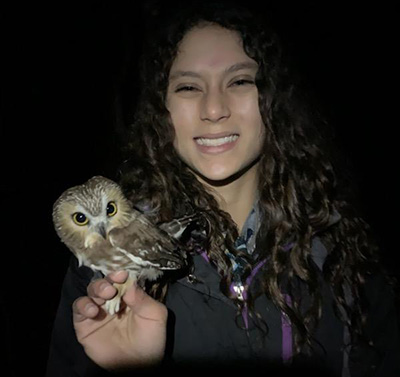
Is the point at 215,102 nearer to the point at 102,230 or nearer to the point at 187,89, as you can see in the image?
the point at 187,89

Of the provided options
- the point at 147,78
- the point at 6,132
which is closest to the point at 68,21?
the point at 6,132

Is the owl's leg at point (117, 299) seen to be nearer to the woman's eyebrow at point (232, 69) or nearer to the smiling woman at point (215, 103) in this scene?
the smiling woman at point (215, 103)

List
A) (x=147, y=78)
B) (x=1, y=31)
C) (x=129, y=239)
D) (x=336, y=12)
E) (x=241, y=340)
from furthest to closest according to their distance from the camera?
(x=336, y=12)
(x=1, y=31)
(x=147, y=78)
(x=241, y=340)
(x=129, y=239)

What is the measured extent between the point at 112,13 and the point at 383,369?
3.97m

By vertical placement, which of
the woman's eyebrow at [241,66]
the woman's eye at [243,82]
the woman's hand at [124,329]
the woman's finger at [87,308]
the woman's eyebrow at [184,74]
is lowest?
the woman's hand at [124,329]

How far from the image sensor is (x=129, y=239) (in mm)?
1533

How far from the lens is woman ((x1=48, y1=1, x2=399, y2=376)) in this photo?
1.81 meters

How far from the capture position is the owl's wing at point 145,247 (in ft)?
4.94

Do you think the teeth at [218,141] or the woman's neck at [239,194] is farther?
the woman's neck at [239,194]

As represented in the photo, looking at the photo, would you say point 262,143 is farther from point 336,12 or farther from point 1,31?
point 336,12

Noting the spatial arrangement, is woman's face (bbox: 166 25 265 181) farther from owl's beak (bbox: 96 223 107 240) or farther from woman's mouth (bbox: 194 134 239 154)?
owl's beak (bbox: 96 223 107 240)

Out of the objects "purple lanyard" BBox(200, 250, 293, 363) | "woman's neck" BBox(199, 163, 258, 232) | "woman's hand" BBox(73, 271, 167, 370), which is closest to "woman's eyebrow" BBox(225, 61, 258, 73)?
"woman's neck" BBox(199, 163, 258, 232)

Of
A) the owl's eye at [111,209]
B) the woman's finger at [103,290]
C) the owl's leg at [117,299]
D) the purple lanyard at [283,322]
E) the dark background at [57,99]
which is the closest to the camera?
the woman's finger at [103,290]

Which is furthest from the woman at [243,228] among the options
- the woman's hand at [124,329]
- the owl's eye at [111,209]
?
the owl's eye at [111,209]
